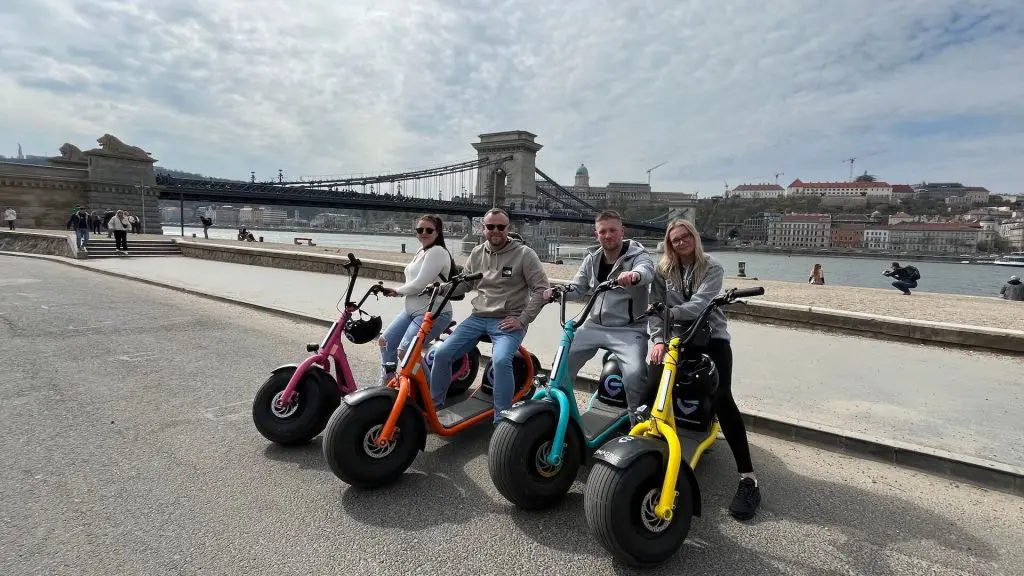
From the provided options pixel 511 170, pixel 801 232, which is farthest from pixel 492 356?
pixel 801 232

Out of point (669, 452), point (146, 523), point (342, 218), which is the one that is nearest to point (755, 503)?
point (669, 452)

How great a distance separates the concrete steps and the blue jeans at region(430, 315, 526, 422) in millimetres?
18041

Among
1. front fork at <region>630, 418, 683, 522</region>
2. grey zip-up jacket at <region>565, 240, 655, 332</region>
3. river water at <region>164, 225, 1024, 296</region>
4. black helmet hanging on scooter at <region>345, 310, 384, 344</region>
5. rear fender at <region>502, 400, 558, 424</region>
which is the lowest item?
river water at <region>164, 225, 1024, 296</region>

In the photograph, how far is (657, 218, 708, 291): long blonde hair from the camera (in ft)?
10.4

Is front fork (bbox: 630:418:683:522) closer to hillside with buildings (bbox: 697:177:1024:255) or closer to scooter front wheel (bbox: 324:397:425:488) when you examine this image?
scooter front wheel (bbox: 324:397:425:488)

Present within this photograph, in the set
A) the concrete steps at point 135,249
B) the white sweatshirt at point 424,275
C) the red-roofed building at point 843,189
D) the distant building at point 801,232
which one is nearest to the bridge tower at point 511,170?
the concrete steps at point 135,249

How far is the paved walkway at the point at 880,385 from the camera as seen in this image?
140 inches

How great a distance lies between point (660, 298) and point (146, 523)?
296 cm

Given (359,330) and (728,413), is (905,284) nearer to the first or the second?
(728,413)

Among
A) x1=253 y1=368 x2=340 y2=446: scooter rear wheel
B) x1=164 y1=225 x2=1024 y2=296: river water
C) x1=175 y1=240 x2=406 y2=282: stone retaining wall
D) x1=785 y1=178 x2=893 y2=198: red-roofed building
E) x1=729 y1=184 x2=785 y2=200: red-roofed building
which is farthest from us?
x1=729 y1=184 x2=785 y2=200: red-roofed building

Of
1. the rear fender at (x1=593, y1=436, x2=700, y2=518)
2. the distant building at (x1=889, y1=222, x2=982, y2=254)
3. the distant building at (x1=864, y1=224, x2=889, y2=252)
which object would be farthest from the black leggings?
the distant building at (x1=864, y1=224, x2=889, y2=252)

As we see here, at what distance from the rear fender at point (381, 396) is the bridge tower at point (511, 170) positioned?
67.2 metres

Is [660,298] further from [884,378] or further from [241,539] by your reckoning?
[884,378]

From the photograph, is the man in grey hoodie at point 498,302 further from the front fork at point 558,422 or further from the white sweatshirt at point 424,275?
the front fork at point 558,422
